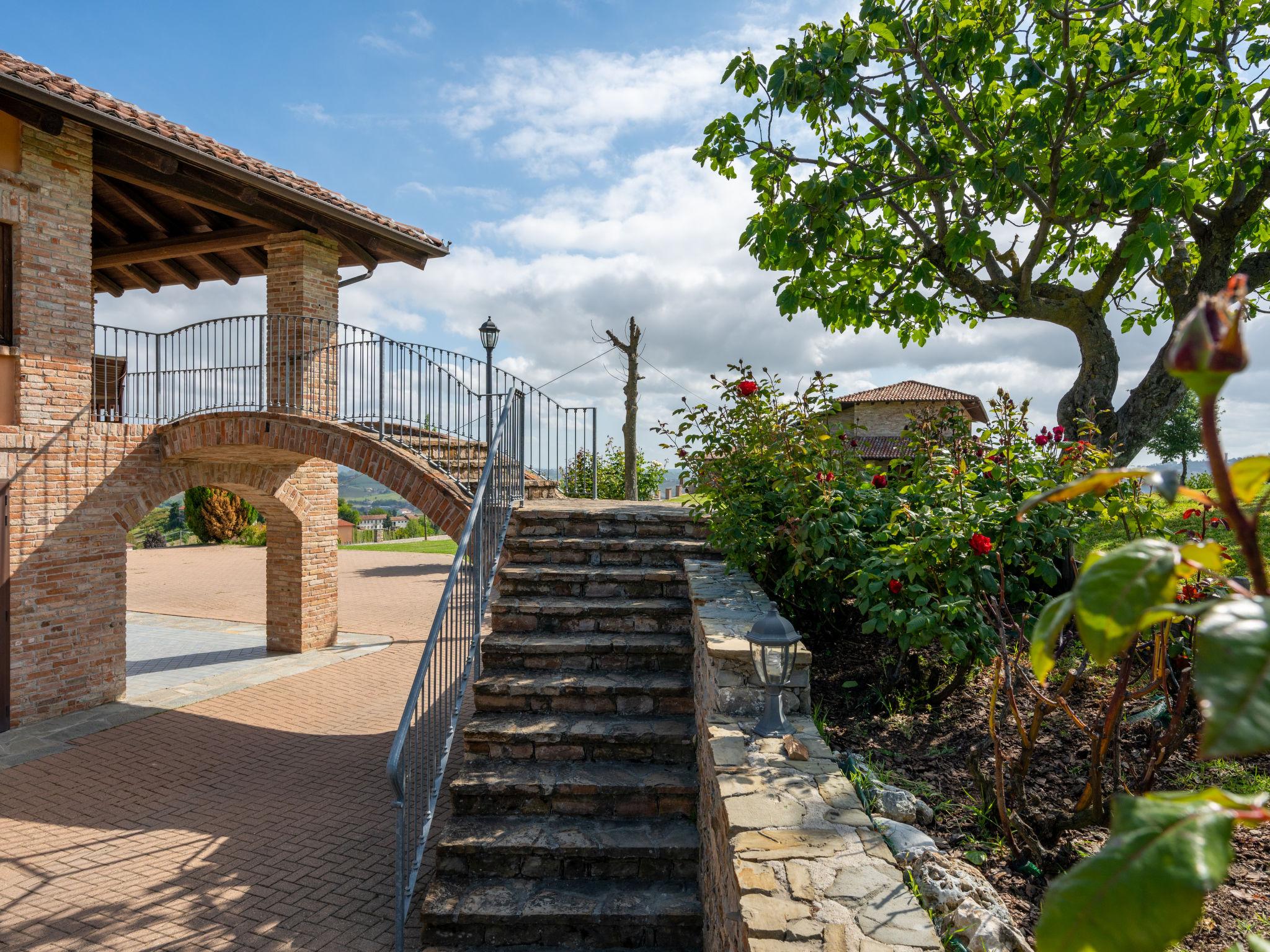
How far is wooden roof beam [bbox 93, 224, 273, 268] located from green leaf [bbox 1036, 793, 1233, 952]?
1131 centimetres

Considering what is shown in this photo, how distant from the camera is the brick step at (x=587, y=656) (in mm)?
5355

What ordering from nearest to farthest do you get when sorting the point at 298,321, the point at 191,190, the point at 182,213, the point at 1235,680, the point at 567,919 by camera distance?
the point at 1235,680 → the point at 567,919 → the point at 191,190 → the point at 298,321 → the point at 182,213

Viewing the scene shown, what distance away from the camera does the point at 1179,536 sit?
10.8 ft

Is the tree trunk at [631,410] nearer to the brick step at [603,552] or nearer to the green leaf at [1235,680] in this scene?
the brick step at [603,552]

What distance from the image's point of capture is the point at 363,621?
13.1 meters

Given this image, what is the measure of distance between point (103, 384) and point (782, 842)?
10717 millimetres

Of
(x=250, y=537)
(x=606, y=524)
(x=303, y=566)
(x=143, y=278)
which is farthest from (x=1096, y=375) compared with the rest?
(x=250, y=537)

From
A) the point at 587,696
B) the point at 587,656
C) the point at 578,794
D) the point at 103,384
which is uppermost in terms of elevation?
the point at 103,384

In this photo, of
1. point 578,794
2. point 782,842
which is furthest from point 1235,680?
point 578,794

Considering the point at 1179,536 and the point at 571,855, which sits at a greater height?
the point at 1179,536

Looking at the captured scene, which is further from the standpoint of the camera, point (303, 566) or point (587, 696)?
point (303, 566)

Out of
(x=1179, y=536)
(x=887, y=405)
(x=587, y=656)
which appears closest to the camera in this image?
(x=1179, y=536)

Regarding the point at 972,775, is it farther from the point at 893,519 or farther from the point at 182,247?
the point at 182,247

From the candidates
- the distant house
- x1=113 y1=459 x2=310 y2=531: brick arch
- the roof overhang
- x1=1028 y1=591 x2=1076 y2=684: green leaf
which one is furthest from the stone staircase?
the distant house
